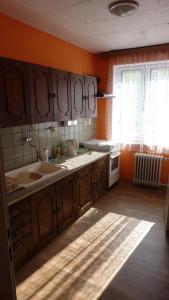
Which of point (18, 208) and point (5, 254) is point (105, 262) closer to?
point (18, 208)

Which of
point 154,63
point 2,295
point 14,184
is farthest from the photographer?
point 154,63

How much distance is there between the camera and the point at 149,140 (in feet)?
12.7

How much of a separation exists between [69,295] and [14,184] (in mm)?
1106

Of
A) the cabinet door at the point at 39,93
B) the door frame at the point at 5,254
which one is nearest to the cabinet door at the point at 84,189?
the cabinet door at the point at 39,93

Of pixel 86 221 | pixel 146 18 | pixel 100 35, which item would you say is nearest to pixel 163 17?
pixel 146 18

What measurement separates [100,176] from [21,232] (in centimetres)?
178

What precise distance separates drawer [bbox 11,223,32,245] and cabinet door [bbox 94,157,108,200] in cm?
149

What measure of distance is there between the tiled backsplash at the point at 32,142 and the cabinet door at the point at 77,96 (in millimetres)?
353

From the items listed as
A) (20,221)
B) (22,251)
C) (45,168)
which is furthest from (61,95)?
(22,251)

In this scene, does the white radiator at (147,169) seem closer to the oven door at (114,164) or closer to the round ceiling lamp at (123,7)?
the oven door at (114,164)

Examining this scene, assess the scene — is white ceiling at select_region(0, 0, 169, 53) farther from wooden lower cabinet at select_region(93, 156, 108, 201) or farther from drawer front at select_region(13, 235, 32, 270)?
drawer front at select_region(13, 235, 32, 270)

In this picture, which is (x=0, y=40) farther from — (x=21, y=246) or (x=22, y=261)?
(x=22, y=261)

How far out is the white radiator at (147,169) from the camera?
385 centimetres

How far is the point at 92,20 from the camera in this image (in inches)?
95.8
